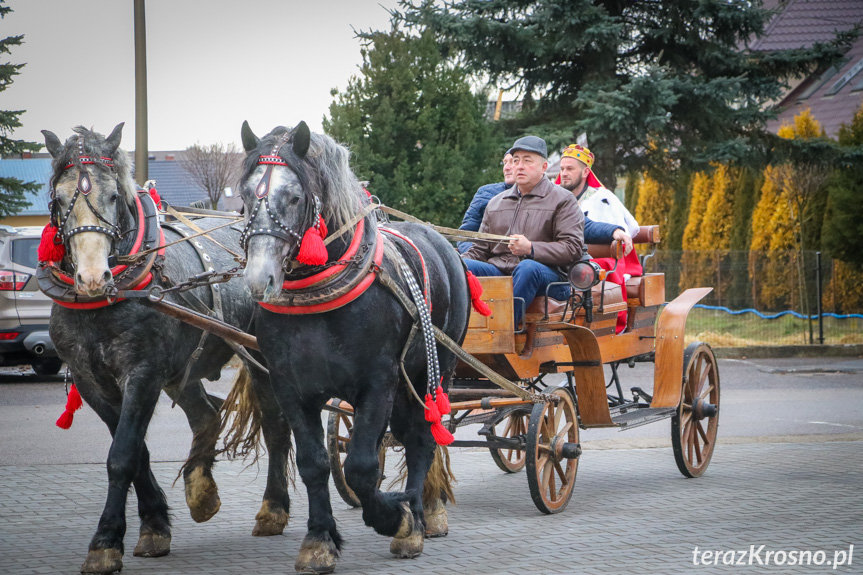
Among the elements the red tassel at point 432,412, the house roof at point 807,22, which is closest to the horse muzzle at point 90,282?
the red tassel at point 432,412

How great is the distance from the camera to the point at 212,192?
29172 mm

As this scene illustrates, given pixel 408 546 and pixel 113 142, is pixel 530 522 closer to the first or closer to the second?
pixel 408 546

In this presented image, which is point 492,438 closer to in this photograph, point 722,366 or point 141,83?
point 141,83

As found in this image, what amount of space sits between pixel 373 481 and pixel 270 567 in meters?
0.73

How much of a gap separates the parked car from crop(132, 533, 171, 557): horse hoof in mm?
8193

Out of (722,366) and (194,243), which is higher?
(194,243)

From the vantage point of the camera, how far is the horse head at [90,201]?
Result: 4910 mm

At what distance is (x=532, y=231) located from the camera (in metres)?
6.94

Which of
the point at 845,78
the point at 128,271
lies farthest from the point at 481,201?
the point at 845,78

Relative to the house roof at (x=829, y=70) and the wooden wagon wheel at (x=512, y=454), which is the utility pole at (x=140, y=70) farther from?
the house roof at (x=829, y=70)

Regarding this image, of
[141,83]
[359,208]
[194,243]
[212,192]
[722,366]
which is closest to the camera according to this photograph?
[359,208]

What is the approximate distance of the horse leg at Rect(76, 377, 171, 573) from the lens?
492cm

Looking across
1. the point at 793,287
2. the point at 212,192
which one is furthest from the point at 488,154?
the point at 212,192

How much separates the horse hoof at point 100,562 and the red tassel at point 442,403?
1.66 metres
